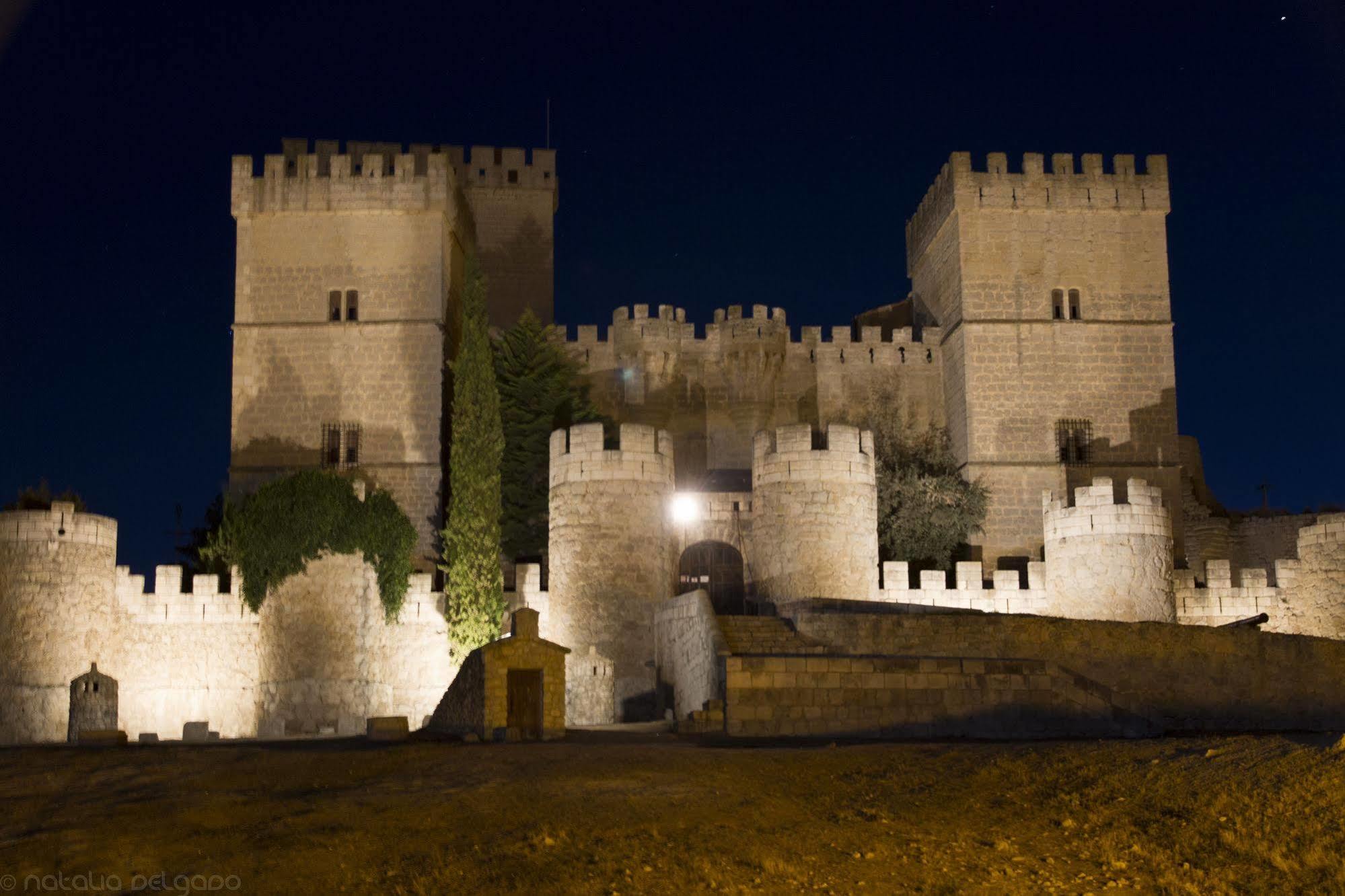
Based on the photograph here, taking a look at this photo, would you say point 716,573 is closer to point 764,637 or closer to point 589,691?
point 589,691

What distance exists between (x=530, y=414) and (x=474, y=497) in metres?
4.86

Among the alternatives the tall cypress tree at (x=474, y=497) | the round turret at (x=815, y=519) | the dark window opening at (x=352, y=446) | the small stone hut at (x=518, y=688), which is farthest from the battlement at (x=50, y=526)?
the round turret at (x=815, y=519)

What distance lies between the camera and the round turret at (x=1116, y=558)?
2419cm

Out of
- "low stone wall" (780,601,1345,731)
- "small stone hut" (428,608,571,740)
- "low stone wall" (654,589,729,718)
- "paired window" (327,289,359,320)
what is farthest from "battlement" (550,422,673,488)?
"paired window" (327,289,359,320)

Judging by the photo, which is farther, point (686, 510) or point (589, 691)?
point (686, 510)

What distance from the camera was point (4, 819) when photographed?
11.5 m

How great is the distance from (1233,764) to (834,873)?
3920mm

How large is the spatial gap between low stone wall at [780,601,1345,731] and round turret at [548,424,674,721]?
374 centimetres

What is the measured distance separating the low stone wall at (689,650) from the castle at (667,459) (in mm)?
74

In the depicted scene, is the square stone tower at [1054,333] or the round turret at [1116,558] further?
the square stone tower at [1054,333]

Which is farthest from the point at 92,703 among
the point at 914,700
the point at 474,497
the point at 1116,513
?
the point at 1116,513

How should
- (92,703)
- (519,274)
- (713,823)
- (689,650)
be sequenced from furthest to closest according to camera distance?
(519,274)
(92,703)
(689,650)
(713,823)

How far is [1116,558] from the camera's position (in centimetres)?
2438

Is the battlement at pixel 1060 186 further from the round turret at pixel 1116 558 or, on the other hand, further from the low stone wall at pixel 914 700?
the low stone wall at pixel 914 700
